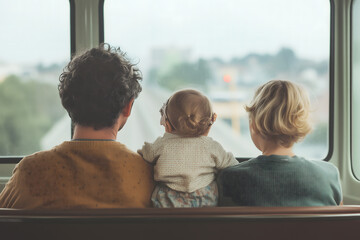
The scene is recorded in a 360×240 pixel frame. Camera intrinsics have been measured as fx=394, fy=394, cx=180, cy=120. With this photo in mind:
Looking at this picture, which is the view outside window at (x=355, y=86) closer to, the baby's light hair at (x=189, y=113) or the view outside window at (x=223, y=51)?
the view outside window at (x=223, y=51)

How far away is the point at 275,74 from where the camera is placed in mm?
2281

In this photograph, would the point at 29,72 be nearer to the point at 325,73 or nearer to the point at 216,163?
the point at 216,163

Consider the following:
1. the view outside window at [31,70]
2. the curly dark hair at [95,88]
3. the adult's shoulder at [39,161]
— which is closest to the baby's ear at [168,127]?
the curly dark hair at [95,88]

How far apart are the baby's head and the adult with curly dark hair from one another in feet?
0.55

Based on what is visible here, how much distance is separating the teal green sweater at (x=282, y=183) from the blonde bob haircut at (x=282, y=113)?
8 cm

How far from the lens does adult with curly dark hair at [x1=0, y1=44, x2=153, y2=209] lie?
1202 mm

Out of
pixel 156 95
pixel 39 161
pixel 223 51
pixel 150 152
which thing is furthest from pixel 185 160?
pixel 223 51

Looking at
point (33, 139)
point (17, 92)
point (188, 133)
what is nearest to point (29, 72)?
point (17, 92)

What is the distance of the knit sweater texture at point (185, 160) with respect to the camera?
1.37m

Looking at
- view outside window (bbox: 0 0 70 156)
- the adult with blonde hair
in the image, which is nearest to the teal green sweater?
the adult with blonde hair

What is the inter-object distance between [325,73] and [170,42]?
0.91 m

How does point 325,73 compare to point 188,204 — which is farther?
point 325,73

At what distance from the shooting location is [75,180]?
3.95 feet

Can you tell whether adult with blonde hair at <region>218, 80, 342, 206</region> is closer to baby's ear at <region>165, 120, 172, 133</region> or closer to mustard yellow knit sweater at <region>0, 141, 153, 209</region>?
baby's ear at <region>165, 120, 172, 133</region>
